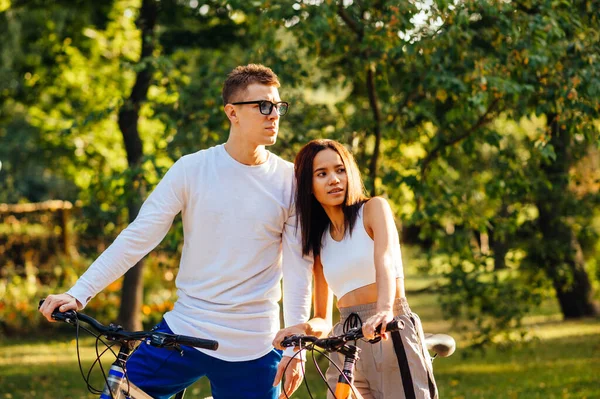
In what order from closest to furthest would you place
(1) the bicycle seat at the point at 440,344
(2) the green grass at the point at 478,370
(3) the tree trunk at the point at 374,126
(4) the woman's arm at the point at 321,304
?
(4) the woman's arm at the point at 321,304
(1) the bicycle seat at the point at 440,344
(3) the tree trunk at the point at 374,126
(2) the green grass at the point at 478,370

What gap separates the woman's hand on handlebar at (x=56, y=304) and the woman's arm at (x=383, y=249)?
116 centimetres

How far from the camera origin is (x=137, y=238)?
387 cm

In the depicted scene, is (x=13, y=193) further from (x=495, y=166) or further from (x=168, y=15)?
(x=495, y=166)

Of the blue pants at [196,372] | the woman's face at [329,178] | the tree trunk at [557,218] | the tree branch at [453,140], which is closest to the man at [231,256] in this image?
the blue pants at [196,372]

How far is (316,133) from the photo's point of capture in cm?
892

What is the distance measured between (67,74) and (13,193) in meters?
3.07

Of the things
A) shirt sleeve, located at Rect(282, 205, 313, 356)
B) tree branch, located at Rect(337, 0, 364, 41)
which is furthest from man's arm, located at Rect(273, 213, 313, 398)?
tree branch, located at Rect(337, 0, 364, 41)

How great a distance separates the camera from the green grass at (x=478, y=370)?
9648 millimetres

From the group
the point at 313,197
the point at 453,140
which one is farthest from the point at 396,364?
the point at 453,140

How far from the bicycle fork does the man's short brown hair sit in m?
1.18

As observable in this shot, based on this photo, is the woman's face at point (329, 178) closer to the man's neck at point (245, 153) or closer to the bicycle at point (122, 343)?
the man's neck at point (245, 153)

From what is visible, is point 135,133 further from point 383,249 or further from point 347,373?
point 347,373

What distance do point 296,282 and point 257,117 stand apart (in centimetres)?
71

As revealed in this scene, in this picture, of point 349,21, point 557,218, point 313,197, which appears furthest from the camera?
point 557,218
